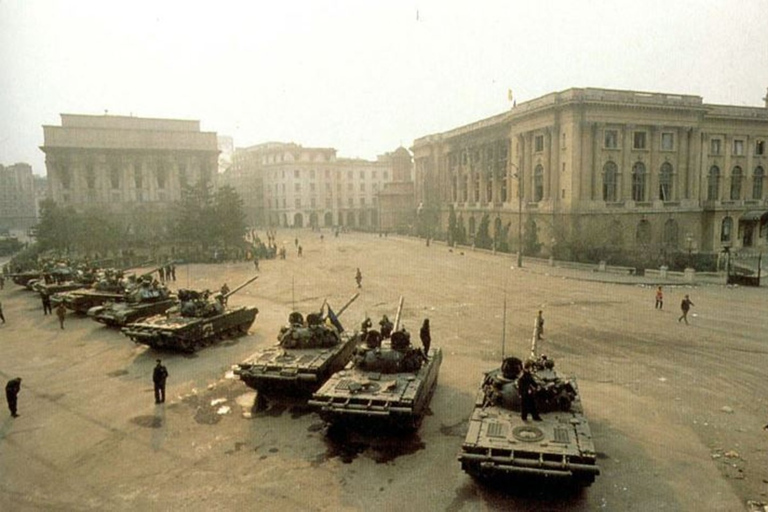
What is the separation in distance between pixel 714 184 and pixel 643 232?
12027 millimetres

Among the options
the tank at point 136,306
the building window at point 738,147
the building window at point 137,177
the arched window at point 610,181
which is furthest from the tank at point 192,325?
the building window at point 137,177

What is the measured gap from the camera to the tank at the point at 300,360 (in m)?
12.7

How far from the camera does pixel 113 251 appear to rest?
170 ft

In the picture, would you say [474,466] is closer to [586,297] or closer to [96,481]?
[96,481]

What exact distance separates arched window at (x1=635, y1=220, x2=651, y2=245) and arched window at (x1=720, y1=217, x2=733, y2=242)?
961 centimetres

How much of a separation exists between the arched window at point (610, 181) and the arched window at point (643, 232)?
3.54 metres

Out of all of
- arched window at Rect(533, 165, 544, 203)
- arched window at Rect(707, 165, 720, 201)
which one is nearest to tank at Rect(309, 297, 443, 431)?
arched window at Rect(533, 165, 544, 203)

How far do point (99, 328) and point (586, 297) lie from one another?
22.6 metres

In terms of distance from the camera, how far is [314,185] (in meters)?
100

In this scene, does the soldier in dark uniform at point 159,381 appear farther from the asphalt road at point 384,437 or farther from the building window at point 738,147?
the building window at point 738,147

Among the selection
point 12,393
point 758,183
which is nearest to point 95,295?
point 12,393

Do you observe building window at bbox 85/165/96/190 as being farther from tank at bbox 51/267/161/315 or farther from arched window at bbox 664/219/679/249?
arched window at bbox 664/219/679/249

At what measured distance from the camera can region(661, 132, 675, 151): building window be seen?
166ft

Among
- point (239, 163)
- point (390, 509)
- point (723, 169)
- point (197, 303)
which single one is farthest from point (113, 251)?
point (239, 163)
